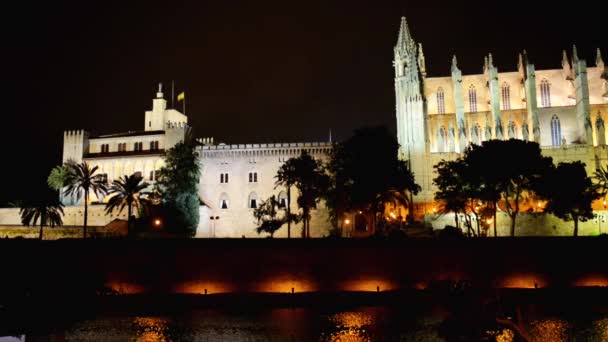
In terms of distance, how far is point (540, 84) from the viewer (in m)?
60.4

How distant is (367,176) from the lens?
141 feet

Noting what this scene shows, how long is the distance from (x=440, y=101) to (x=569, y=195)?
2321 centimetres

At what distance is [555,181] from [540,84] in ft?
72.5

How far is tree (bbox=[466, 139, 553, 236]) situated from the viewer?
136 feet

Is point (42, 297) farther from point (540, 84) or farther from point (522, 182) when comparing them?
point (540, 84)

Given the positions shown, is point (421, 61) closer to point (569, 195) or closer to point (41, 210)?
point (569, 195)

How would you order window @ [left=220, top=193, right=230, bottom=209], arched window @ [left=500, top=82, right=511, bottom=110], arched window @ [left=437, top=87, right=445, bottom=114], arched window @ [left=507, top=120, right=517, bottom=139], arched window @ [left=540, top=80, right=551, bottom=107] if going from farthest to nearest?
arched window @ [left=437, top=87, right=445, bottom=114]
arched window @ [left=500, top=82, right=511, bottom=110]
arched window @ [left=540, top=80, right=551, bottom=107]
arched window @ [left=507, top=120, right=517, bottom=139]
window @ [left=220, top=193, right=230, bottom=209]

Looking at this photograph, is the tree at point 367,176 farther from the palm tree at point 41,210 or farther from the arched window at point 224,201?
the palm tree at point 41,210

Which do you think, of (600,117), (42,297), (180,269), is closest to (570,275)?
(180,269)

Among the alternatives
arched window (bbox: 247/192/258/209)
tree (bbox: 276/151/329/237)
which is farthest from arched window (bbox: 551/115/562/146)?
arched window (bbox: 247/192/258/209)

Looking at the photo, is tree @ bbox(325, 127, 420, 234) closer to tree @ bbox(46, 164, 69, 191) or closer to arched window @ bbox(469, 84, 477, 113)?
arched window @ bbox(469, 84, 477, 113)

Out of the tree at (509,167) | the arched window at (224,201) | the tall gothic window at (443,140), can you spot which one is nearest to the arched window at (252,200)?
the arched window at (224,201)

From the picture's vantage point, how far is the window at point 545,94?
59.8m

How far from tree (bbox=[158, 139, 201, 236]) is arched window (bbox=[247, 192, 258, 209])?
475cm
